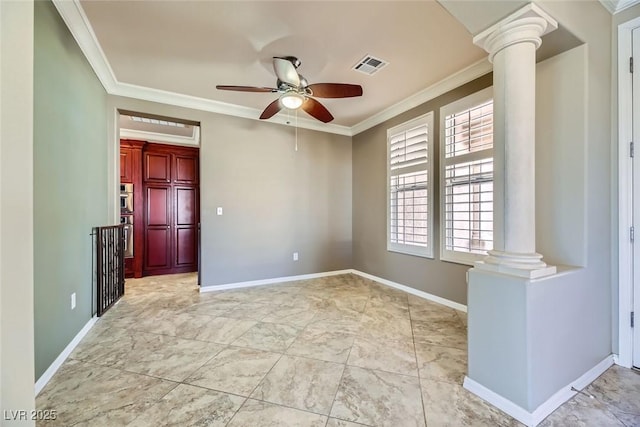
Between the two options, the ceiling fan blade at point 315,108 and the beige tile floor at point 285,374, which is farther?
the ceiling fan blade at point 315,108

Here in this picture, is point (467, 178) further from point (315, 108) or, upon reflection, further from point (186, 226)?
point (186, 226)

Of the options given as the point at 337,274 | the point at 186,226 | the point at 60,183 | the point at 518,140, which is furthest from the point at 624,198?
the point at 186,226

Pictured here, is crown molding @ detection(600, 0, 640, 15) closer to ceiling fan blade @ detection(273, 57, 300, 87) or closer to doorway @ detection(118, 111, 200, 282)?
ceiling fan blade @ detection(273, 57, 300, 87)

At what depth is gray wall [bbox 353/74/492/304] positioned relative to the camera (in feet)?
10.1

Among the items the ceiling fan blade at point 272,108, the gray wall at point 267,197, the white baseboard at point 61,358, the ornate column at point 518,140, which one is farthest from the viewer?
the gray wall at point 267,197

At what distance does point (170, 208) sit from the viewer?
4898 mm

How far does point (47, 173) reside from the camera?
1818mm

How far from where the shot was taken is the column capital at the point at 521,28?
1.45 m

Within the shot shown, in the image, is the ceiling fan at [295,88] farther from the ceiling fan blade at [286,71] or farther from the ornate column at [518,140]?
the ornate column at [518,140]

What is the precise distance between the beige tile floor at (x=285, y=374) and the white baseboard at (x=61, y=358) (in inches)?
1.7

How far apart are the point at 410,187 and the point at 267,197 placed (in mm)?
2168

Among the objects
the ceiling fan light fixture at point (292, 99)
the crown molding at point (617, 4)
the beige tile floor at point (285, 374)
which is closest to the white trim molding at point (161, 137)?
the ceiling fan light fixture at point (292, 99)
